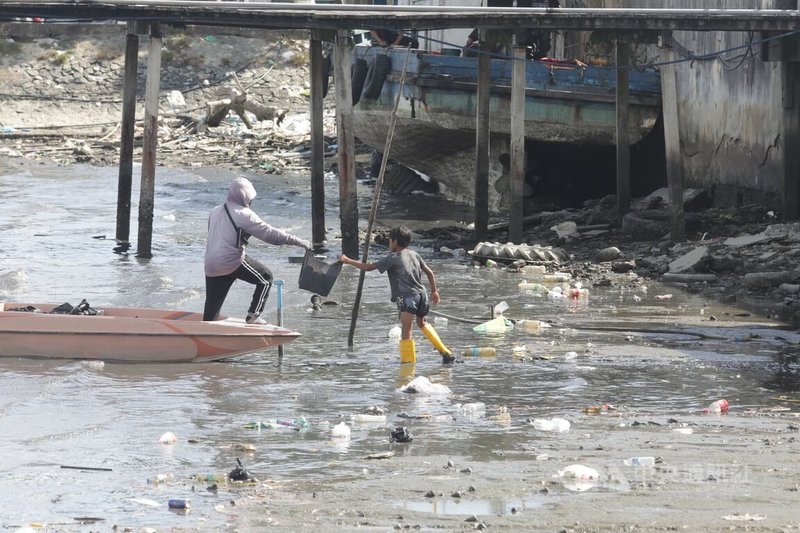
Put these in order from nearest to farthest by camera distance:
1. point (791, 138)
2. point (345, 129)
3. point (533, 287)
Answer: point (533, 287) → point (345, 129) → point (791, 138)

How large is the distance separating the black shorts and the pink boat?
3.12 feet

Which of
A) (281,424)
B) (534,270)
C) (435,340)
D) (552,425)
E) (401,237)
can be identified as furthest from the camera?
(534,270)

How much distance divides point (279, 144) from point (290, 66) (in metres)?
8.58

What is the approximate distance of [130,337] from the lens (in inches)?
438

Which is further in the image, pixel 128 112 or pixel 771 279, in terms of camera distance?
pixel 128 112

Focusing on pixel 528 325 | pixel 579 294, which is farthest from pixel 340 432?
pixel 579 294

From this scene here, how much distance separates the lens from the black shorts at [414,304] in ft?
35.2

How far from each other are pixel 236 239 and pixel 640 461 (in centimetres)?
442

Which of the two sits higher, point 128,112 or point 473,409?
point 128,112

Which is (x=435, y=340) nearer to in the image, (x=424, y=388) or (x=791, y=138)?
(x=424, y=388)

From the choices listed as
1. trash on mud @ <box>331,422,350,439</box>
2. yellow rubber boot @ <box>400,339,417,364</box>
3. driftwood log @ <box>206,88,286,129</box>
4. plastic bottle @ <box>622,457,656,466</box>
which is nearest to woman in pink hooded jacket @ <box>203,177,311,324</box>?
yellow rubber boot @ <box>400,339,417,364</box>

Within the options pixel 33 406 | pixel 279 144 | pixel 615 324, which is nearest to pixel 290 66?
pixel 279 144

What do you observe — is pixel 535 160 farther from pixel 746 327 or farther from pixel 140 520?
pixel 140 520

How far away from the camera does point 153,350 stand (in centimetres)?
1115
